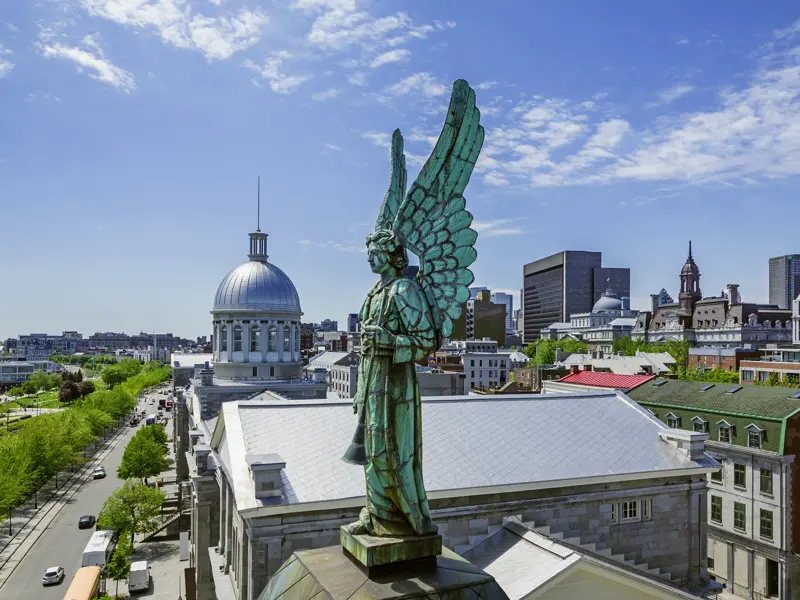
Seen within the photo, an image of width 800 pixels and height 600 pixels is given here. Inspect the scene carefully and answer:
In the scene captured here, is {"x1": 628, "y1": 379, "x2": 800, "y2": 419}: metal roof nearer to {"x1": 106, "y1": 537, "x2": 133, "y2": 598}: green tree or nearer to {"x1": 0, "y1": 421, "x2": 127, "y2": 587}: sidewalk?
{"x1": 106, "y1": 537, "x2": 133, "y2": 598}: green tree

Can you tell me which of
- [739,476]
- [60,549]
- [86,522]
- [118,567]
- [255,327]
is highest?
[255,327]

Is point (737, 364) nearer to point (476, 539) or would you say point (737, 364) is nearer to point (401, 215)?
point (476, 539)

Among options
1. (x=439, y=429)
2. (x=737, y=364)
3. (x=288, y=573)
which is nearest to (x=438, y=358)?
(x=737, y=364)

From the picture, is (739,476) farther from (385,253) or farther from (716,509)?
(385,253)

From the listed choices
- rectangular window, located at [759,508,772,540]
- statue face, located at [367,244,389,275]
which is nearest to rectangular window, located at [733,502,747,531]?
rectangular window, located at [759,508,772,540]

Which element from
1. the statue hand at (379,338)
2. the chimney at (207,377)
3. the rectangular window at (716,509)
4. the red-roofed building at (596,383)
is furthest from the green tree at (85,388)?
the statue hand at (379,338)

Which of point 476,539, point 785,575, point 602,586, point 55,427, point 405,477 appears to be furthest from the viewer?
point 55,427

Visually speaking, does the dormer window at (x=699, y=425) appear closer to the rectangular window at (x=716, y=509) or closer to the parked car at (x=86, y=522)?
the rectangular window at (x=716, y=509)

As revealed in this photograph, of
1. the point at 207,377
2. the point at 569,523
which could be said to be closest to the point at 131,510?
the point at 207,377
